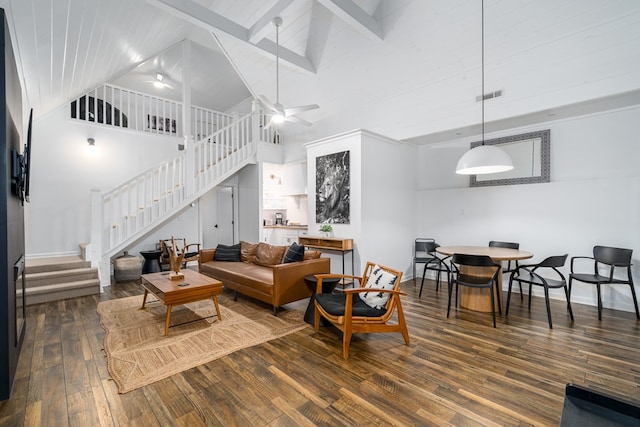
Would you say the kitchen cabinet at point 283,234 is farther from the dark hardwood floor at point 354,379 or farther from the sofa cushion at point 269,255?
the dark hardwood floor at point 354,379

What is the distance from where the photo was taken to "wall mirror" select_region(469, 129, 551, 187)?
4.54 m

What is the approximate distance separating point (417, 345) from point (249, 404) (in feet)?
5.55

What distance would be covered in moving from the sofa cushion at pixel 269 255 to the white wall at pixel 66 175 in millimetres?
3946

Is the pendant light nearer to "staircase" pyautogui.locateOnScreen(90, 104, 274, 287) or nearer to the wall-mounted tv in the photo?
the wall-mounted tv

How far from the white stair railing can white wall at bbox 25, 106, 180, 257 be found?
81 cm

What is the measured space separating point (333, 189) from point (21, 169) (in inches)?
156

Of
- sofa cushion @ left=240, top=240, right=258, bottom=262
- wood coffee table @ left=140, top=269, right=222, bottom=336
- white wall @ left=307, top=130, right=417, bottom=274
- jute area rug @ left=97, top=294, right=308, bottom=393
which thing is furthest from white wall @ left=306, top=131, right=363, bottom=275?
wood coffee table @ left=140, top=269, right=222, bottom=336

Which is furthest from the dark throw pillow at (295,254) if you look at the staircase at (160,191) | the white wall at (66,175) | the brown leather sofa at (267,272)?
the white wall at (66,175)

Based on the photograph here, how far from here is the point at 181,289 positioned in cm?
324

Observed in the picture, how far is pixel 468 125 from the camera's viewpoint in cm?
459

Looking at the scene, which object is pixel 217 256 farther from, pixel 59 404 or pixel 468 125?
pixel 468 125

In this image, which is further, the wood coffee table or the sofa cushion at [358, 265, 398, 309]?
the wood coffee table

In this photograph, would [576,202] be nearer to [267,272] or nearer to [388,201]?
[388,201]

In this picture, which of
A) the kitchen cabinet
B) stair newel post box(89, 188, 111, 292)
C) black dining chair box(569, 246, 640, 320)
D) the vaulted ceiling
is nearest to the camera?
the vaulted ceiling
